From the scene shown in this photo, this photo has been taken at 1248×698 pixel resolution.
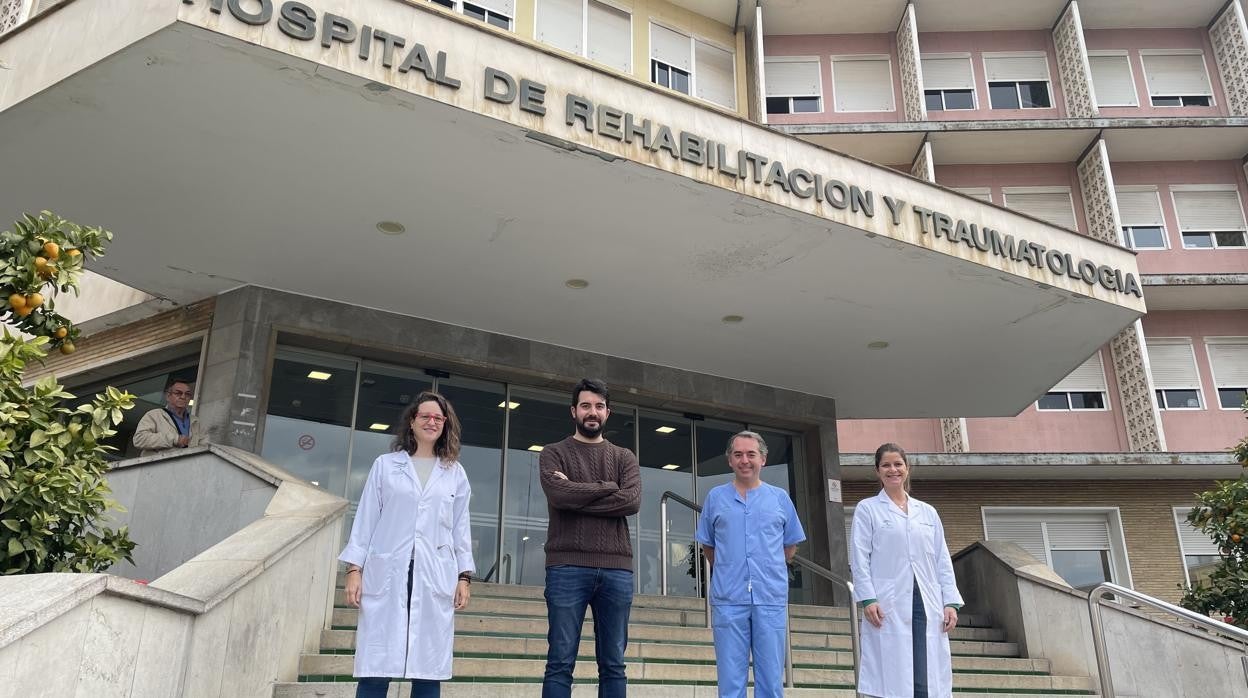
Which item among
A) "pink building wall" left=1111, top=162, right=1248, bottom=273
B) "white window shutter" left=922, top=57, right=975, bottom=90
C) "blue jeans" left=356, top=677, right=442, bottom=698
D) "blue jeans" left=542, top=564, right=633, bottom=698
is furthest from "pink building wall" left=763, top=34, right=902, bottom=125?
"blue jeans" left=356, top=677, right=442, bottom=698

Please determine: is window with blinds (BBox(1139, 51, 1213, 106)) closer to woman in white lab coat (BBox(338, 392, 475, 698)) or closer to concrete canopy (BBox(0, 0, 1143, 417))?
concrete canopy (BBox(0, 0, 1143, 417))

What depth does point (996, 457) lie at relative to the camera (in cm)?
1709

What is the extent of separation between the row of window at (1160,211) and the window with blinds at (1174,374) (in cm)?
215

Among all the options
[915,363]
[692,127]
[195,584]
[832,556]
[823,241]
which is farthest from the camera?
[832,556]

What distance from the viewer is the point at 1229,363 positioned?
61.2 feet

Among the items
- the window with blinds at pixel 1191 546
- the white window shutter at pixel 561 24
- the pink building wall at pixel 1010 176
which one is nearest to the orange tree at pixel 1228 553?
the window with blinds at pixel 1191 546

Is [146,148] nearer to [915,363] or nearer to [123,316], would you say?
[123,316]

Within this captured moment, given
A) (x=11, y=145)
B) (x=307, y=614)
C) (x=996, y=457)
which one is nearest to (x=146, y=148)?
(x=11, y=145)

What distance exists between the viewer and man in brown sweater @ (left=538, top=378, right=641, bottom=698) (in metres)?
4.13

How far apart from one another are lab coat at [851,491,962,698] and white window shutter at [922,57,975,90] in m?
17.2

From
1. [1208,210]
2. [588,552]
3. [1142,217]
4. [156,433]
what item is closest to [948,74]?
[1142,217]

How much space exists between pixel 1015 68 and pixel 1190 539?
34.2ft

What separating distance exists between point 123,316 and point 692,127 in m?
7.33

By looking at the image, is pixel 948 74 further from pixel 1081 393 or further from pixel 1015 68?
pixel 1081 393
